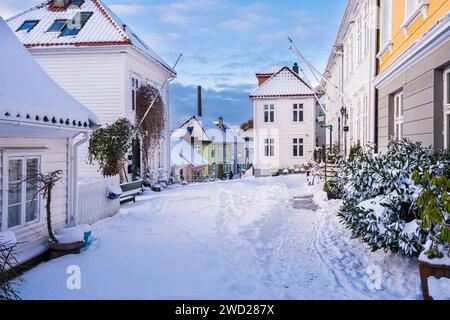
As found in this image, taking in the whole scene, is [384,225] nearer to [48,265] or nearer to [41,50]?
[48,265]

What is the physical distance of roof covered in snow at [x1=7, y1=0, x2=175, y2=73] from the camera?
1677cm

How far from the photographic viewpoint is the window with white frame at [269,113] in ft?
102

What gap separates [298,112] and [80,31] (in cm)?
1799

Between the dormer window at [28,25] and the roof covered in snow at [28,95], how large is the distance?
13.1 meters

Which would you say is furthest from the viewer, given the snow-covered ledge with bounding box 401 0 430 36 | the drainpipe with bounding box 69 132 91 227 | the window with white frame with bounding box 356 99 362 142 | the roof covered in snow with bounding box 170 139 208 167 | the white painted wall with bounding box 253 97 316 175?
the roof covered in snow with bounding box 170 139 208 167

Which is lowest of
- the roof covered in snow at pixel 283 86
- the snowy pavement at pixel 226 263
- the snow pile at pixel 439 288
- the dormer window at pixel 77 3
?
the snowy pavement at pixel 226 263

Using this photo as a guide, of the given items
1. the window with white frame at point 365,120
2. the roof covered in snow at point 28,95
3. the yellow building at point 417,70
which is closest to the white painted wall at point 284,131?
the window with white frame at point 365,120

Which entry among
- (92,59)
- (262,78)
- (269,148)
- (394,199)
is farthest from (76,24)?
(262,78)

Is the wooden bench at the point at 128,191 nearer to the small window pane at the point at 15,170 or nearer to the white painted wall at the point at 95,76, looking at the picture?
the white painted wall at the point at 95,76

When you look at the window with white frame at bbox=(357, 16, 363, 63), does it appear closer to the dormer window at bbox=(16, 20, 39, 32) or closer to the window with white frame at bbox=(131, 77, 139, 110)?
the window with white frame at bbox=(131, 77, 139, 110)

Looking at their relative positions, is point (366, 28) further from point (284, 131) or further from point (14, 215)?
point (284, 131)

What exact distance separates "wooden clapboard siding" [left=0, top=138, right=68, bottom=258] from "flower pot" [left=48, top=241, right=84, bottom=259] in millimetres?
246

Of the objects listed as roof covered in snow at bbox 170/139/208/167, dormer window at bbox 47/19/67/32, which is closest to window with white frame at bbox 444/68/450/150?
dormer window at bbox 47/19/67/32

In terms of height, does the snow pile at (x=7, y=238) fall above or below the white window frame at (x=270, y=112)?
below
